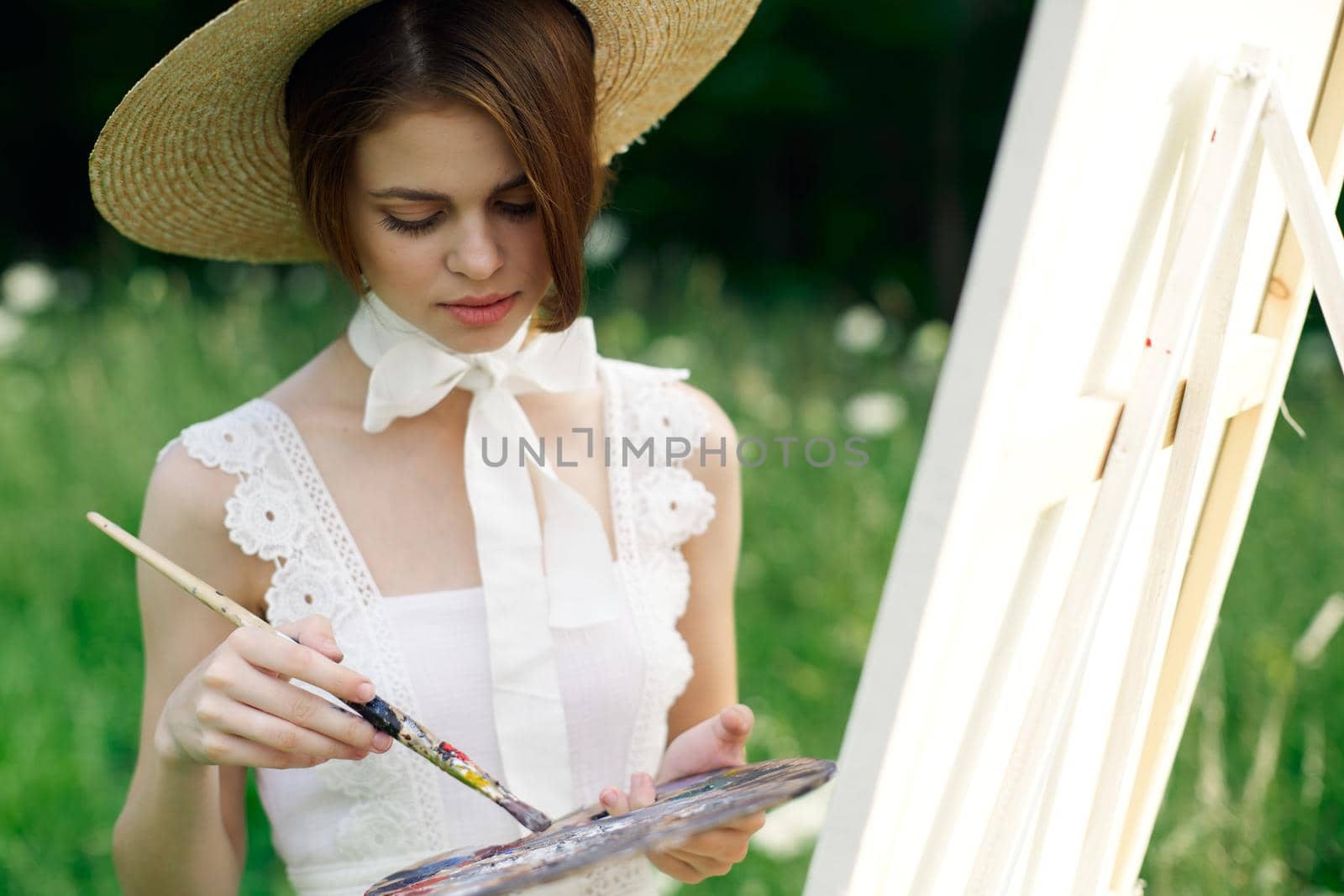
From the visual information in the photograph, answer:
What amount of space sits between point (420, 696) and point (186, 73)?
0.77 meters

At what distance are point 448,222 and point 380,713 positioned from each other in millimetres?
557

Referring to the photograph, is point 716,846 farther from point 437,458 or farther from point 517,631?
point 437,458

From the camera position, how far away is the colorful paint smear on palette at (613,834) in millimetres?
828

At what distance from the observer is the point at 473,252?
139 cm

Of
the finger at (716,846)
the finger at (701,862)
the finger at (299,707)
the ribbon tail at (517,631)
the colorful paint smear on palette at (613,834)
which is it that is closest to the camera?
the colorful paint smear on palette at (613,834)

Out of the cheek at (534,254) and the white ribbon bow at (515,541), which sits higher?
the cheek at (534,254)

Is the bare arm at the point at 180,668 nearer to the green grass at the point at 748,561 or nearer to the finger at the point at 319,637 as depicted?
the finger at the point at 319,637

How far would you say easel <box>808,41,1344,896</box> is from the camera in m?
0.98

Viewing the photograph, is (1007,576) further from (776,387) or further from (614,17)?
(776,387)

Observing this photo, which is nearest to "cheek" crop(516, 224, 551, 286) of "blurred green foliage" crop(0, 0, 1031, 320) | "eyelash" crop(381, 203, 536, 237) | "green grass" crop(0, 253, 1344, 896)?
"eyelash" crop(381, 203, 536, 237)

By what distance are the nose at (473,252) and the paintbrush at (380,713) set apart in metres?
0.45

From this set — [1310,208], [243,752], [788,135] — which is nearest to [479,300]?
[243,752]

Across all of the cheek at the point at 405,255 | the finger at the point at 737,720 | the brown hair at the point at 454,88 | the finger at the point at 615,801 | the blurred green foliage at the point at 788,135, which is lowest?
the finger at the point at 615,801

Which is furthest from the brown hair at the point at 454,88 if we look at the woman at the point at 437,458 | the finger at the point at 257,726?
the finger at the point at 257,726
